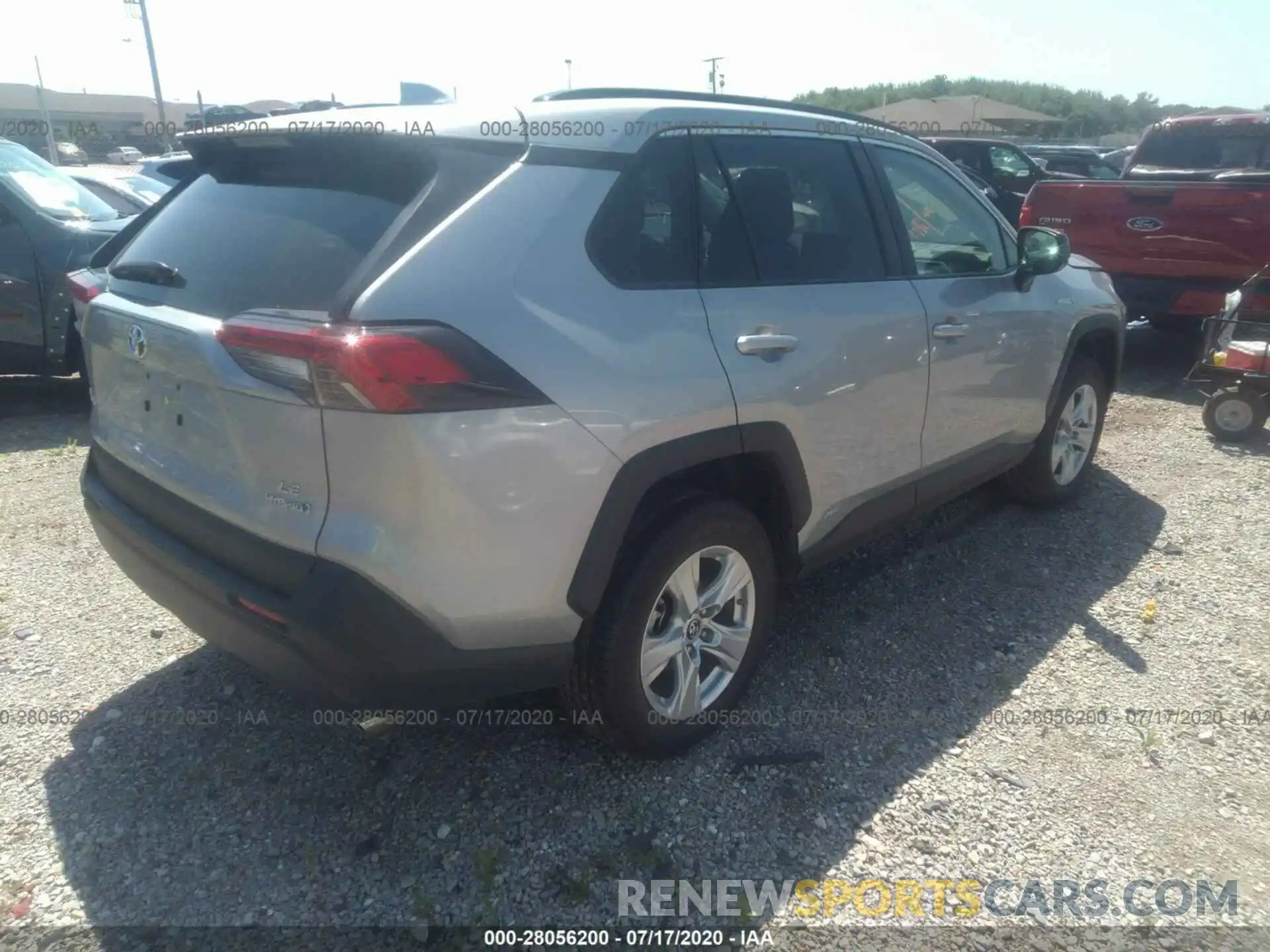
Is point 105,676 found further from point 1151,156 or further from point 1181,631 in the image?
point 1151,156

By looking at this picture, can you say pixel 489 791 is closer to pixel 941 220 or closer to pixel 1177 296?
pixel 941 220

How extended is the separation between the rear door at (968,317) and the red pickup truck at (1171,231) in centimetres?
338

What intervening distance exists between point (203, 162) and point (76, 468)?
330 centimetres

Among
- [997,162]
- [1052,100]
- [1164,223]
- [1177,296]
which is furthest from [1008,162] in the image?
[1052,100]

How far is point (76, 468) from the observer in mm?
5352

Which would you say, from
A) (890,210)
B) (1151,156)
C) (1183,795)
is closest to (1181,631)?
(1183,795)

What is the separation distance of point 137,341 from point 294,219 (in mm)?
553

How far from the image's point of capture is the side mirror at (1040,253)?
3.99 meters

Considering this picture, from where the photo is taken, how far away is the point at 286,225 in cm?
238

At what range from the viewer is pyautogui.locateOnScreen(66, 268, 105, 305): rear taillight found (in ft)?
9.32

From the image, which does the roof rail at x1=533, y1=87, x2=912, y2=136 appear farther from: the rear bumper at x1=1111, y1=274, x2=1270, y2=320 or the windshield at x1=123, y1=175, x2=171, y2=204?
the windshield at x1=123, y1=175, x2=171, y2=204

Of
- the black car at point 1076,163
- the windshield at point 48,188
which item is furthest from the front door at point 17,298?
the black car at point 1076,163

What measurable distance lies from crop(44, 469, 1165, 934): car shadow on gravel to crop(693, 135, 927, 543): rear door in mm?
608

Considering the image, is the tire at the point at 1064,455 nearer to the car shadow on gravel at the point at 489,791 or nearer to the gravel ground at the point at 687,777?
the gravel ground at the point at 687,777
